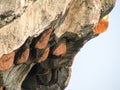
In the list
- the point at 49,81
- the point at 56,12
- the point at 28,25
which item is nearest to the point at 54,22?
the point at 56,12

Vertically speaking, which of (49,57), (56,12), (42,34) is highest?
(56,12)

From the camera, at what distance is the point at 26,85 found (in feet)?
43.9

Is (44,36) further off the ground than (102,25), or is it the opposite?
(44,36)

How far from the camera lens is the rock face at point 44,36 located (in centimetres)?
748

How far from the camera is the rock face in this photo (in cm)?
748

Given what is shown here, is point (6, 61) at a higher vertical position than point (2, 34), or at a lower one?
lower

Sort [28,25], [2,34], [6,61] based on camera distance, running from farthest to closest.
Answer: [6,61] < [28,25] < [2,34]

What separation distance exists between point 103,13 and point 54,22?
2736 mm

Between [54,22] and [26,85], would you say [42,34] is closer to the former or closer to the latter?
[54,22]

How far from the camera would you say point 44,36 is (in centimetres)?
977

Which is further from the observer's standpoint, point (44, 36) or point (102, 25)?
point (102, 25)

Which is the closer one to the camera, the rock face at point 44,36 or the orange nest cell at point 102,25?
the rock face at point 44,36

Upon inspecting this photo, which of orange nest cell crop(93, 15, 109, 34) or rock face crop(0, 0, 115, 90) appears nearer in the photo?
rock face crop(0, 0, 115, 90)

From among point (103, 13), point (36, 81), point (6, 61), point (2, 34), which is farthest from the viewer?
point (36, 81)
